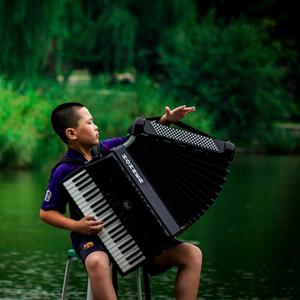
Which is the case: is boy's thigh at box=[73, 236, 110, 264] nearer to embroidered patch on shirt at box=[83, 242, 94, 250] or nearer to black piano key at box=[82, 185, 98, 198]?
embroidered patch on shirt at box=[83, 242, 94, 250]

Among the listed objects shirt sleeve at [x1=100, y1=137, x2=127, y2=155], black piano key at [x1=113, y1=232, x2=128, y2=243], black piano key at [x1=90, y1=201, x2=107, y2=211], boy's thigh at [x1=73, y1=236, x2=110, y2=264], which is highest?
shirt sleeve at [x1=100, y1=137, x2=127, y2=155]

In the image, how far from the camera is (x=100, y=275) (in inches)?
270

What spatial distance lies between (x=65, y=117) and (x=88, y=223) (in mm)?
747

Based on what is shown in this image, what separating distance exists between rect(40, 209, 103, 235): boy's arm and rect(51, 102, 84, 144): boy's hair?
1.39 ft

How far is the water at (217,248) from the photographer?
9867 millimetres

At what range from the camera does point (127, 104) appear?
102ft

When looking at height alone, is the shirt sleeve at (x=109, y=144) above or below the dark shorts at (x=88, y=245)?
above

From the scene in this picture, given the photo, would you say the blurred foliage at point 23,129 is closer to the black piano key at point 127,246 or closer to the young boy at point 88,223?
the young boy at point 88,223

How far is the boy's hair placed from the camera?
732 centimetres

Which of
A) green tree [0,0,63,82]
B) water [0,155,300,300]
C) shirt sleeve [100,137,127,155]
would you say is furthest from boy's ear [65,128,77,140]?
green tree [0,0,63,82]

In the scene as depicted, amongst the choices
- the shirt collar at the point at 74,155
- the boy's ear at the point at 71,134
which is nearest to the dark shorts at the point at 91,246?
the shirt collar at the point at 74,155

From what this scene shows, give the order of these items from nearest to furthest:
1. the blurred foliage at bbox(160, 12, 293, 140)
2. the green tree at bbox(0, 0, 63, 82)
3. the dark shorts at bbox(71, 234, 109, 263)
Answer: the dark shorts at bbox(71, 234, 109, 263), the green tree at bbox(0, 0, 63, 82), the blurred foliage at bbox(160, 12, 293, 140)

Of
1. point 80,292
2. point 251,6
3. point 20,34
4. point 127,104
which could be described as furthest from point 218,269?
point 251,6

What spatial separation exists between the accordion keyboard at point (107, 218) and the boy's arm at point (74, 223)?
0.04 m
